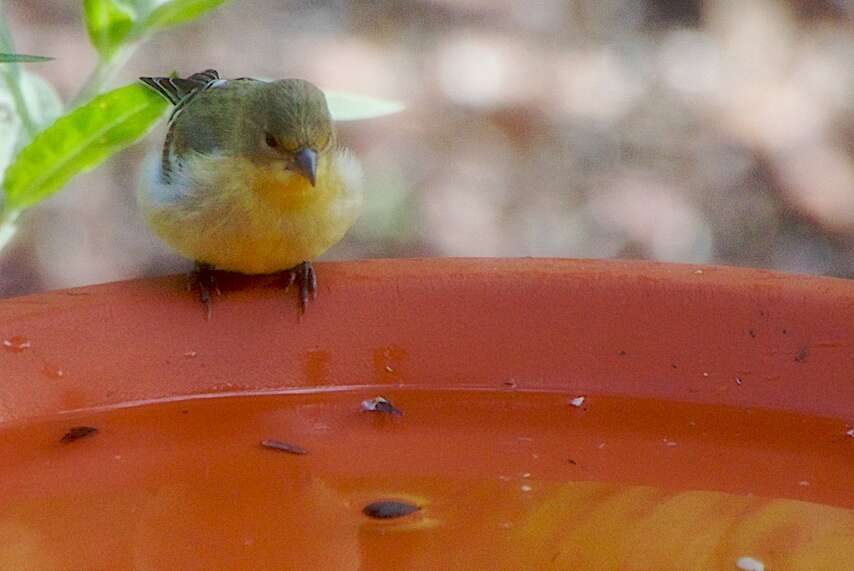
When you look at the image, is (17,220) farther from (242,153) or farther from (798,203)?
(798,203)

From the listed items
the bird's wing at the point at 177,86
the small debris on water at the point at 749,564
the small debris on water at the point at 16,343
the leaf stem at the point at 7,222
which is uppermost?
the bird's wing at the point at 177,86

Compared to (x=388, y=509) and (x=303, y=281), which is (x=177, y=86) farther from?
(x=388, y=509)

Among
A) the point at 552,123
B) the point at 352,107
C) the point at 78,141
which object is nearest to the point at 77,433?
the point at 78,141

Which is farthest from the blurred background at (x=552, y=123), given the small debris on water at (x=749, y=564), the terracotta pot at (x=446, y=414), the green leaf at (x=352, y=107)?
the small debris on water at (x=749, y=564)

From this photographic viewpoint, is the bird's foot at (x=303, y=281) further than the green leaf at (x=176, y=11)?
No

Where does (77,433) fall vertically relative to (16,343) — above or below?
below

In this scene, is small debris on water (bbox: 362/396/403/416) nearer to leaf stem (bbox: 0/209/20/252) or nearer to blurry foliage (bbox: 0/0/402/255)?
blurry foliage (bbox: 0/0/402/255)

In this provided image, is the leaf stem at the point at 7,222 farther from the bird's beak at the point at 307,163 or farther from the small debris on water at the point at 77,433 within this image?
the small debris on water at the point at 77,433
